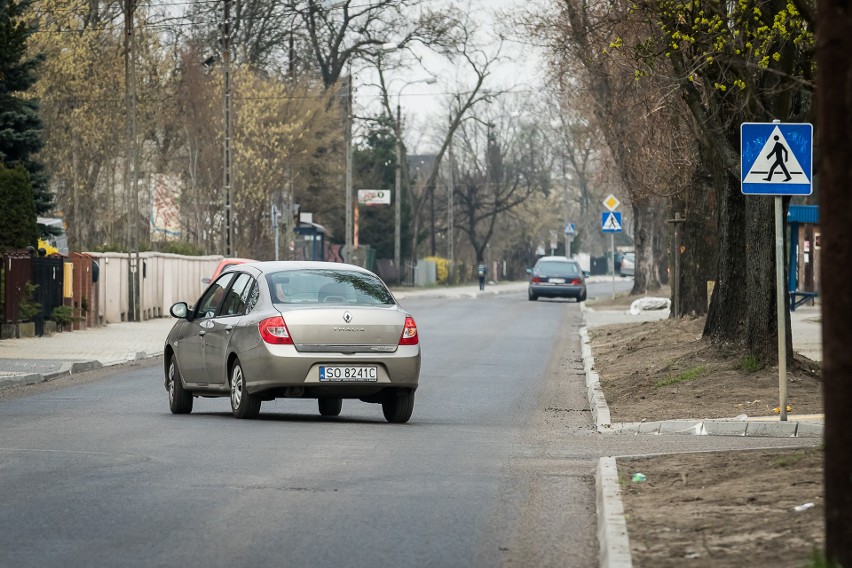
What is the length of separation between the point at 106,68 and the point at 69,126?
226 centimetres

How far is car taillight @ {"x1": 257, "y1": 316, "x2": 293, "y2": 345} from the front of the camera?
48.3 ft

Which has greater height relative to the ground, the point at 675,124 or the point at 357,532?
the point at 675,124

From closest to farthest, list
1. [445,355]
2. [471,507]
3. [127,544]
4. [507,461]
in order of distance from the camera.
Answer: [127,544]
[471,507]
[507,461]
[445,355]

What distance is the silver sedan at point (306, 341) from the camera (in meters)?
14.8

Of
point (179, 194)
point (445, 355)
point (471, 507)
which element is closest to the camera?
point (471, 507)

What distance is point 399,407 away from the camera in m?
15.5

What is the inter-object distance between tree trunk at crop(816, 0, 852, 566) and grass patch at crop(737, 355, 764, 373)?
1235 centimetres

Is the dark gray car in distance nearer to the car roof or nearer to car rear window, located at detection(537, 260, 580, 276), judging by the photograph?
car rear window, located at detection(537, 260, 580, 276)

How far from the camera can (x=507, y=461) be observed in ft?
39.6

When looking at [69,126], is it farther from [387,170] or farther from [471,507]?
[471,507]

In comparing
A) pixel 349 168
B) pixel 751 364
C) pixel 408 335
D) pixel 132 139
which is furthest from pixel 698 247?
pixel 349 168

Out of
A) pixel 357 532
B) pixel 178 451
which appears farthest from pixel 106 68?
pixel 357 532

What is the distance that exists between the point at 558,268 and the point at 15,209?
103ft

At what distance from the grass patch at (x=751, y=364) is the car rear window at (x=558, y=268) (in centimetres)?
4071
